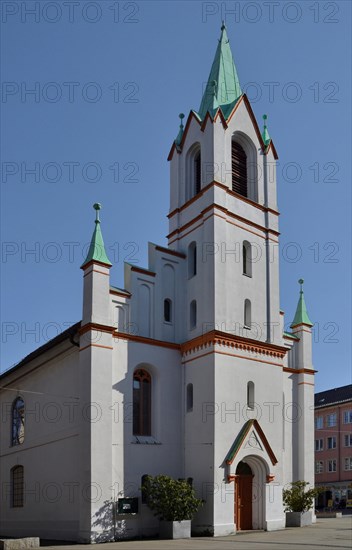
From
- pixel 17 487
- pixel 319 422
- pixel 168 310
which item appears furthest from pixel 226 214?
pixel 319 422

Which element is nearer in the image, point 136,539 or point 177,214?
point 136,539

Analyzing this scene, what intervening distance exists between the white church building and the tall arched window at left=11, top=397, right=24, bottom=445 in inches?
13.1

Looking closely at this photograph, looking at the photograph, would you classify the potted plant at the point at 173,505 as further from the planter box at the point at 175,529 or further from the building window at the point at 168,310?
the building window at the point at 168,310

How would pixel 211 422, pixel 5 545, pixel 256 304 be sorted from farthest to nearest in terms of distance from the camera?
pixel 256 304, pixel 211 422, pixel 5 545

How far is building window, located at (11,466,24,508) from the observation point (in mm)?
36584

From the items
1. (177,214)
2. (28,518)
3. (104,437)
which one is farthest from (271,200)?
(28,518)

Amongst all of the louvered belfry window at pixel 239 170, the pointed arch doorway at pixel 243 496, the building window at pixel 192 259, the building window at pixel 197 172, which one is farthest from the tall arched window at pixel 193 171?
the pointed arch doorway at pixel 243 496

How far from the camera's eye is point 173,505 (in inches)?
1095

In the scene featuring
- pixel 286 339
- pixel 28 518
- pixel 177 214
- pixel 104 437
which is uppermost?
pixel 177 214

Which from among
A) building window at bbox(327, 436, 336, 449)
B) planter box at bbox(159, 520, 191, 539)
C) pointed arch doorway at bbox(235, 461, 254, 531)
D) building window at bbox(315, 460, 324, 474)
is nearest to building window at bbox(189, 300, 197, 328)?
pointed arch doorway at bbox(235, 461, 254, 531)

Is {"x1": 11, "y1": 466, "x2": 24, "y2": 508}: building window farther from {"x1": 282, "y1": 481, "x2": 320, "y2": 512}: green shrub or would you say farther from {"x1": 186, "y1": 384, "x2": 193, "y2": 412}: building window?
{"x1": 282, "y1": 481, "x2": 320, "y2": 512}: green shrub

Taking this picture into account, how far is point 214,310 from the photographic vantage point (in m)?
31.2

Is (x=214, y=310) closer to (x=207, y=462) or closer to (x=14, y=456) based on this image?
(x=207, y=462)

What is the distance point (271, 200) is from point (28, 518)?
21271mm
